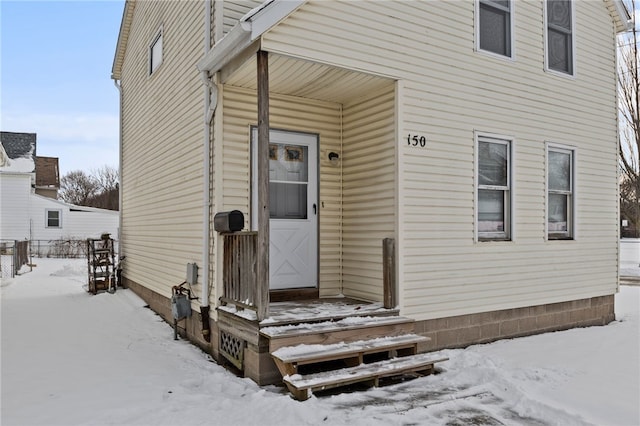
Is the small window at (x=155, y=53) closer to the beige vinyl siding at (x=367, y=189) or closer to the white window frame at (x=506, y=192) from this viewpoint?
the beige vinyl siding at (x=367, y=189)

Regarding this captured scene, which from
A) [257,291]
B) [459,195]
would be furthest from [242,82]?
[459,195]

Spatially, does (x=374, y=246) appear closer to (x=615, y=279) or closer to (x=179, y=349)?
(x=179, y=349)

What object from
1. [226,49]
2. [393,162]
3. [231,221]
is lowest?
[231,221]

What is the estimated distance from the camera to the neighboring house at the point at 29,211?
21.5 metres

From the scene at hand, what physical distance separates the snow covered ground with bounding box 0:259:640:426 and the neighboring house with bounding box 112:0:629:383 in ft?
1.76

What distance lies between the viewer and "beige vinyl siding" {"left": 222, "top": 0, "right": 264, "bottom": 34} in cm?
552

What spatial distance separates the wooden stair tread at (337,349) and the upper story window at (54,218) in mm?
22737

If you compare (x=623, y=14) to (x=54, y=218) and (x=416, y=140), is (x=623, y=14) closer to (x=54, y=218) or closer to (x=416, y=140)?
(x=416, y=140)

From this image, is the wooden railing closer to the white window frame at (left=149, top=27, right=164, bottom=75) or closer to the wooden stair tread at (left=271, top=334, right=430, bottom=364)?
the wooden stair tread at (left=271, top=334, right=430, bottom=364)

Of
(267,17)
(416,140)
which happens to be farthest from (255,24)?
(416,140)

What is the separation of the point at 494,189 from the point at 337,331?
3.35m

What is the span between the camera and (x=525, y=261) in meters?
6.80

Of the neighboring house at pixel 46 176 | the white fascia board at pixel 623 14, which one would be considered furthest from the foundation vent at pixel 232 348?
the neighboring house at pixel 46 176

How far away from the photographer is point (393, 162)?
5.69 metres
